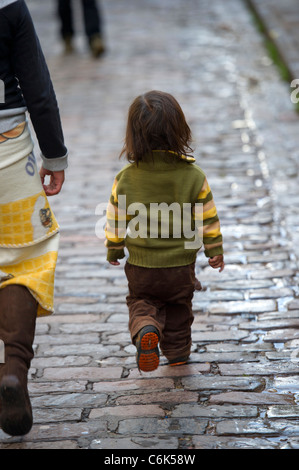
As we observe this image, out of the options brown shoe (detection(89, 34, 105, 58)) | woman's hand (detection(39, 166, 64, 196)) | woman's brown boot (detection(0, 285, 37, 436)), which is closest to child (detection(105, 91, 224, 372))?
woman's hand (detection(39, 166, 64, 196))

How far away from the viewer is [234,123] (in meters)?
7.93

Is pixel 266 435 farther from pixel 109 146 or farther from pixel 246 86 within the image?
pixel 246 86

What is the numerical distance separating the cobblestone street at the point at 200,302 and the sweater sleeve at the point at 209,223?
1.91 feet

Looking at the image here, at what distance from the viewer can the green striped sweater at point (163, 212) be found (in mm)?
3227

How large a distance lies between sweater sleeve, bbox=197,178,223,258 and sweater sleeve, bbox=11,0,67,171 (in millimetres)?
620

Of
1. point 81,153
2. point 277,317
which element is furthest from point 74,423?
point 81,153

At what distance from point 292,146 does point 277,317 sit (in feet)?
10.7

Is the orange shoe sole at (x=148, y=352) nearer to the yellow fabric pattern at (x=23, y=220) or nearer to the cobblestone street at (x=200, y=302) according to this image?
the cobblestone street at (x=200, y=302)

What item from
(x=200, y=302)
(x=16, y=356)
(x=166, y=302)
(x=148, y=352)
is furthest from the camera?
(x=200, y=302)

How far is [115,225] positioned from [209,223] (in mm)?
392

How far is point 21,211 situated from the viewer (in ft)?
9.41

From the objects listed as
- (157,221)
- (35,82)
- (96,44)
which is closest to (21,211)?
(35,82)

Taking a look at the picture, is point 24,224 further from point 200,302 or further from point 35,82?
point 200,302
